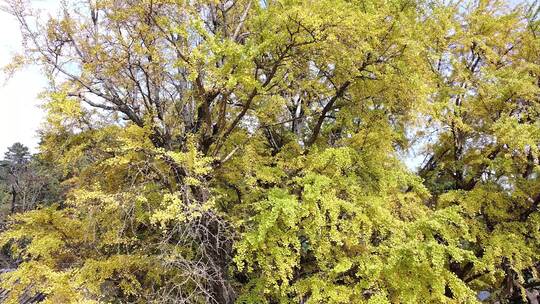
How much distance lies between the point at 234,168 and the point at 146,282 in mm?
2444

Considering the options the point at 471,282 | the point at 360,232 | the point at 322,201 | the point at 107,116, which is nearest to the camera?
the point at 322,201

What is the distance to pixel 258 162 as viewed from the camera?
6.98m

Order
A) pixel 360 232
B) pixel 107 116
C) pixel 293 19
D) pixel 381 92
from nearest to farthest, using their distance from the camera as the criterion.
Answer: pixel 293 19
pixel 360 232
pixel 381 92
pixel 107 116

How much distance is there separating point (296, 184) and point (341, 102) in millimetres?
1927

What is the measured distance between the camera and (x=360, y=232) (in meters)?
6.39

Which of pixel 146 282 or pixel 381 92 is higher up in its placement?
pixel 381 92

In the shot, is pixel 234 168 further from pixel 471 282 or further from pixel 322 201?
pixel 471 282

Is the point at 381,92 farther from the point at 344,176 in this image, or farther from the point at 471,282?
the point at 471,282

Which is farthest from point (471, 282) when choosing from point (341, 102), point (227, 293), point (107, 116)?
point (107, 116)

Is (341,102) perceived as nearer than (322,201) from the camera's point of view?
No

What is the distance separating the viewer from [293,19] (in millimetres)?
5523

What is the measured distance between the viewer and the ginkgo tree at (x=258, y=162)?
580 centimetres

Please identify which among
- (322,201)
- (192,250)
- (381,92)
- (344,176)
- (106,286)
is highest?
(381,92)

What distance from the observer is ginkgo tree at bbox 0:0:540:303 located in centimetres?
580
